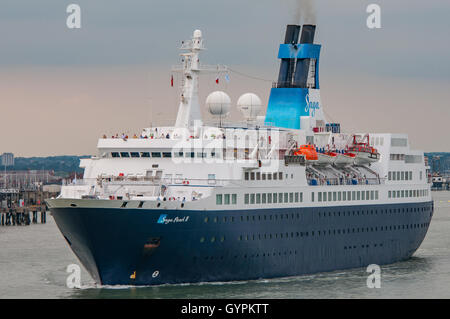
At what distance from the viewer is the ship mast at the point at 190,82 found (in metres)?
56.5

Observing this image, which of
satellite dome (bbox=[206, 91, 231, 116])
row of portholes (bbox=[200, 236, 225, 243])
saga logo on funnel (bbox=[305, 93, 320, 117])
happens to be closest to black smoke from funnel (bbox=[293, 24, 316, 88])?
saga logo on funnel (bbox=[305, 93, 320, 117])

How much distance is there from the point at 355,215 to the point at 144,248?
15.7 metres

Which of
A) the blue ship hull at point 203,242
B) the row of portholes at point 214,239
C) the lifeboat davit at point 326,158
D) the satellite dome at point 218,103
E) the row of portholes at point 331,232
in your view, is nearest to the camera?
the blue ship hull at point 203,242

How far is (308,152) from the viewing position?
57250 mm

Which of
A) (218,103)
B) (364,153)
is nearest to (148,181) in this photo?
(218,103)

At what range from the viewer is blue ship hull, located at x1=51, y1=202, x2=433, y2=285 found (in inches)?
1917

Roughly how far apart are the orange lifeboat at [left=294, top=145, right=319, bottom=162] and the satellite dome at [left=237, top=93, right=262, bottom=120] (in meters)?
5.56

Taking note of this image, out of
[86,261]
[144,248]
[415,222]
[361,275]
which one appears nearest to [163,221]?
[144,248]

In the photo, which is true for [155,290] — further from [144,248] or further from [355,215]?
[355,215]

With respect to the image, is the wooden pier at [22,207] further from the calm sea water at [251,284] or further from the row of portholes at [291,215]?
the row of portholes at [291,215]

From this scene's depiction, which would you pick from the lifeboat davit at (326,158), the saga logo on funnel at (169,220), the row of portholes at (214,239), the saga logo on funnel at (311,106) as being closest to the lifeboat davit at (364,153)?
the lifeboat davit at (326,158)

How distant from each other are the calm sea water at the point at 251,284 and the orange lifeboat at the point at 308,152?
649cm

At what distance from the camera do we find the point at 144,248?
4888cm

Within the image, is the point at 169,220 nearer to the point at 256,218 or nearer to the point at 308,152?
the point at 256,218
